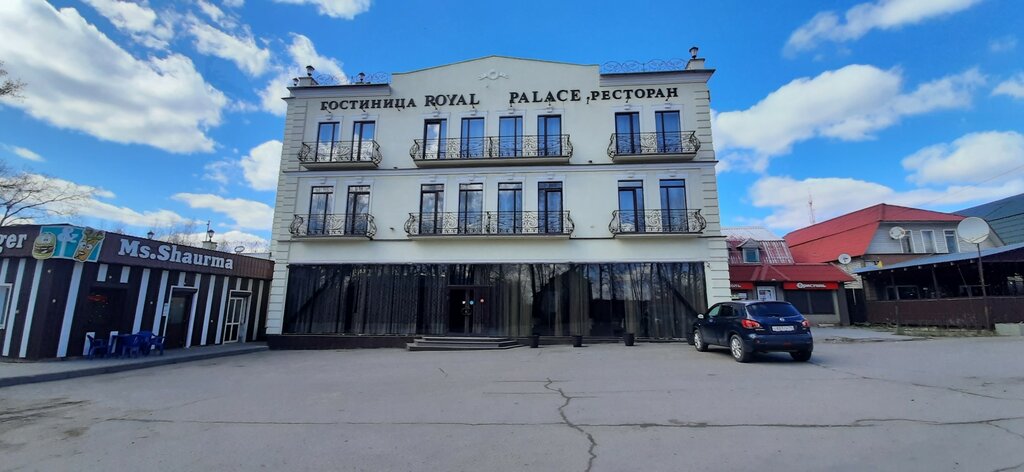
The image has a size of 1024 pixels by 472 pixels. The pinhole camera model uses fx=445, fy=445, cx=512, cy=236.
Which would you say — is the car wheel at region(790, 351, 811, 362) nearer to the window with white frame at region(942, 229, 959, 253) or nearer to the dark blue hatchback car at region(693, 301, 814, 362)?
the dark blue hatchback car at region(693, 301, 814, 362)

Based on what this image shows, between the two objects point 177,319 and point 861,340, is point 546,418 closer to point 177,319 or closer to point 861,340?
point 861,340

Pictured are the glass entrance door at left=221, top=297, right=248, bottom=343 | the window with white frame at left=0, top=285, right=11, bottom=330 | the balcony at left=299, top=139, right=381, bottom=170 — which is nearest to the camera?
the window with white frame at left=0, top=285, right=11, bottom=330

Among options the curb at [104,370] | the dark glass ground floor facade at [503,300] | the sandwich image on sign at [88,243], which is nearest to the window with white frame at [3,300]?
the sandwich image on sign at [88,243]

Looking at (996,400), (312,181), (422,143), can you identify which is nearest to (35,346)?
(312,181)

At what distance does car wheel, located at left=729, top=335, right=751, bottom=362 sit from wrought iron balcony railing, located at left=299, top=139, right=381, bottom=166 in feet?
50.6

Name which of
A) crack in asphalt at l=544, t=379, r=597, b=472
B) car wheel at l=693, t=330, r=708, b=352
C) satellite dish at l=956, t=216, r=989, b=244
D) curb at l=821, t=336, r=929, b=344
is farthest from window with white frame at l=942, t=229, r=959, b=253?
crack in asphalt at l=544, t=379, r=597, b=472

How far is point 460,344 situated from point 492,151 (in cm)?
827

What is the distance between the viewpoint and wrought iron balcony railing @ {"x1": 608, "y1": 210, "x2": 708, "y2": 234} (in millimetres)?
18156

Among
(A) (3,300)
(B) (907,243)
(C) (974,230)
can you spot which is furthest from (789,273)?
(A) (3,300)

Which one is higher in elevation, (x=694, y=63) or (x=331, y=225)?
(x=694, y=63)

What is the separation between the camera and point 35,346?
1238 cm

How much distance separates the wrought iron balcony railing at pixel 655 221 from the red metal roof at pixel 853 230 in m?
17.2

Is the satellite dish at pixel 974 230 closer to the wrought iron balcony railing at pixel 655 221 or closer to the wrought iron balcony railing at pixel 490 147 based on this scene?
the wrought iron balcony railing at pixel 655 221

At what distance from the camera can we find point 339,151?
790 inches
